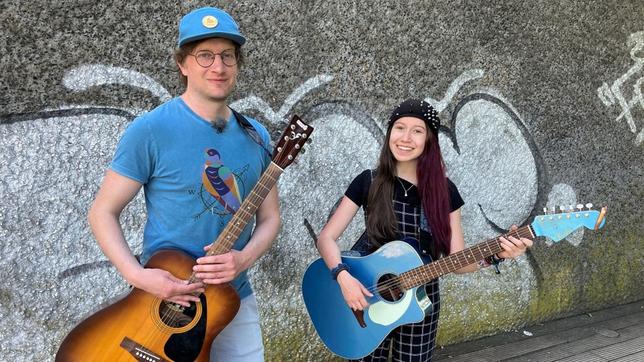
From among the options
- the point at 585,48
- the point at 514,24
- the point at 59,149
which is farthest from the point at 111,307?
the point at 585,48

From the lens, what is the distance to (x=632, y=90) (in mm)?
4418

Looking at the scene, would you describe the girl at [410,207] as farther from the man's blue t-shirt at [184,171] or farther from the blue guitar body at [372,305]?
the man's blue t-shirt at [184,171]

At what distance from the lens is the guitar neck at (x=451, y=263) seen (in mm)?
2119

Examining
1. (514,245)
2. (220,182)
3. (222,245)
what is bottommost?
(514,245)

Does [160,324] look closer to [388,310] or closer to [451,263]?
[388,310]

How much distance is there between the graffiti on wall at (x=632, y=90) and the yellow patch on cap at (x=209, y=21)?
3.68 meters

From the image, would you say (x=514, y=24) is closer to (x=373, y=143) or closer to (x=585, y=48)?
(x=585, y=48)

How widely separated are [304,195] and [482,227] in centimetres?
144

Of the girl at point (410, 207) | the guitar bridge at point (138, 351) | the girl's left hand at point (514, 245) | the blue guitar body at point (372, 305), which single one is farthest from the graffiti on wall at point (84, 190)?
the girl's left hand at point (514, 245)

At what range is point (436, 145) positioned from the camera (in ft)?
7.27

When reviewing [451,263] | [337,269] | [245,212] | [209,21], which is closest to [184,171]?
[245,212]

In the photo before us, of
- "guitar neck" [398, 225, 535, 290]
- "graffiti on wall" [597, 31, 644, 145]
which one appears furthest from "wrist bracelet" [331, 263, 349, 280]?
"graffiti on wall" [597, 31, 644, 145]

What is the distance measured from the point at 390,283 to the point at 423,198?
0.38 metres

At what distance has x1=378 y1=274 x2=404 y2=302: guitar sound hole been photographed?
221 cm
